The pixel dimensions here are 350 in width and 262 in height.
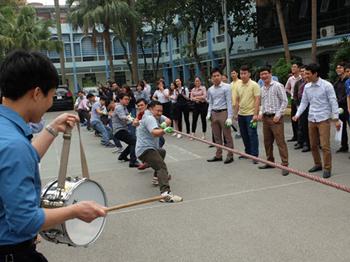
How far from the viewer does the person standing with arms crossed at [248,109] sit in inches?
352

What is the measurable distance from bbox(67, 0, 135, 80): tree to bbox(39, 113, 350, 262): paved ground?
19.9 m

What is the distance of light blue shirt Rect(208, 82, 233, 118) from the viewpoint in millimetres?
9273

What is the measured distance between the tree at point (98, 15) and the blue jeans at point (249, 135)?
19069mm

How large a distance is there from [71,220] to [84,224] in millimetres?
126

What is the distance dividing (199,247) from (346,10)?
20.8m

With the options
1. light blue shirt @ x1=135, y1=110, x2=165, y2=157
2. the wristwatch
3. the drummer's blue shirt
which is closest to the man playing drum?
the drummer's blue shirt

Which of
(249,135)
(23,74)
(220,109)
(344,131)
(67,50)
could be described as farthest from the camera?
(67,50)

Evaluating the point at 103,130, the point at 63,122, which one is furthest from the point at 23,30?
the point at 63,122

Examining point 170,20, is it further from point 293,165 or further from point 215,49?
point 293,165

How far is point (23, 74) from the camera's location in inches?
76.2

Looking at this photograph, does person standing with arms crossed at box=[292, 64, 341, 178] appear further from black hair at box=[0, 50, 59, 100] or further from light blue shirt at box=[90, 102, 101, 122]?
light blue shirt at box=[90, 102, 101, 122]

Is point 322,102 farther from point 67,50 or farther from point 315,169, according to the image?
point 67,50

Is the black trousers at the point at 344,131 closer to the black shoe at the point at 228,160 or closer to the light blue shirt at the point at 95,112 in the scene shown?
the black shoe at the point at 228,160

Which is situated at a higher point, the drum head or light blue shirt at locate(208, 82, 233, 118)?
light blue shirt at locate(208, 82, 233, 118)
